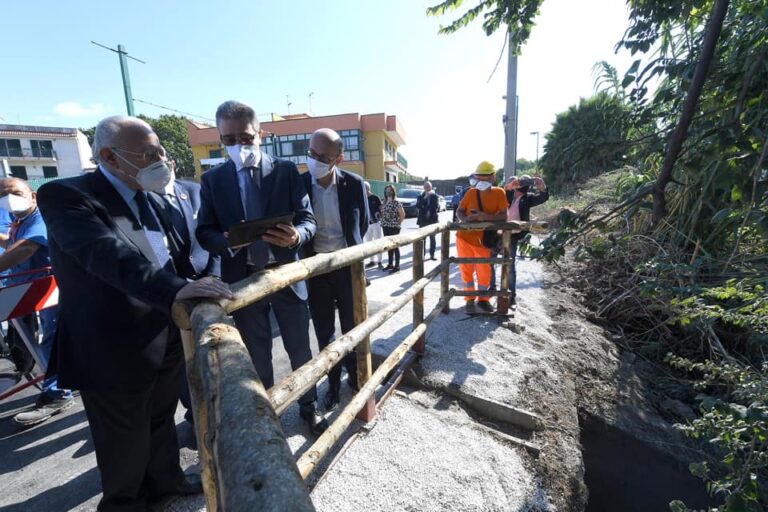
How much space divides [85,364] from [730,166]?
295 centimetres

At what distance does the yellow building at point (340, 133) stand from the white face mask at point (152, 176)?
87.8 feet

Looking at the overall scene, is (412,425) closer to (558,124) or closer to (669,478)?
(669,478)

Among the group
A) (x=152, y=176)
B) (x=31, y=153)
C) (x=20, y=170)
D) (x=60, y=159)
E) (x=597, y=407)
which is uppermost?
(x=31, y=153)

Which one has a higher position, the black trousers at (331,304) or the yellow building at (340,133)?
the yellow building at (340,133)

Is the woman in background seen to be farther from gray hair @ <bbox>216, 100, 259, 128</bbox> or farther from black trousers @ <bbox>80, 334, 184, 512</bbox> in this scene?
black trousers @ <bbox>80, 334, 184, 512</bbox>

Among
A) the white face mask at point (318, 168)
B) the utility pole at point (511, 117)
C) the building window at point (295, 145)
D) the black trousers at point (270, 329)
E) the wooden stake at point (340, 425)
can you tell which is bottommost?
the wooden stake at point (340, 425)

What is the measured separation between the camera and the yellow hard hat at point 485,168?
4074 mm

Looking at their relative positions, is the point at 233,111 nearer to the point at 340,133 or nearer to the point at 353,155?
the point at 353,155

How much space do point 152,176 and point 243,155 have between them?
0.56 m

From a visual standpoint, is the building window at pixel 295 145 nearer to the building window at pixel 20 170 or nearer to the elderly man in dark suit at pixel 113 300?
the building window at pixel 20 170

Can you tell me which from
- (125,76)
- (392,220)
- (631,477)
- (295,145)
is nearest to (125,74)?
(125,76)

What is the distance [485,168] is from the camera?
13.4 feet

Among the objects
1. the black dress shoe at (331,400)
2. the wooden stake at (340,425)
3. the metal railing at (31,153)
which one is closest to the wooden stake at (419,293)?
the wooden stake at (340,425)

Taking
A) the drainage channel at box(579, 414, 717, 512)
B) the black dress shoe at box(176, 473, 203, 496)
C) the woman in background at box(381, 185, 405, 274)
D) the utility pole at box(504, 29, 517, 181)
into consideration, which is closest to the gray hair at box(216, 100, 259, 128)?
the black dress shoe at box(176, 473, 203, 496)
